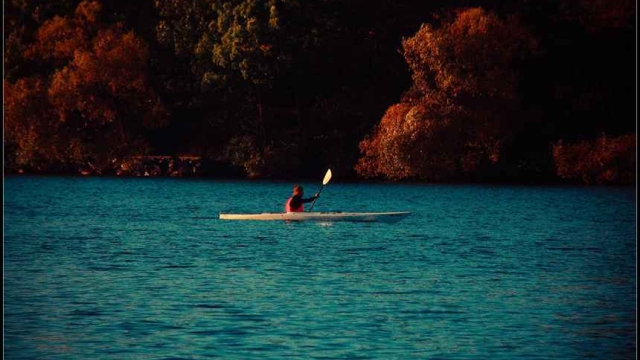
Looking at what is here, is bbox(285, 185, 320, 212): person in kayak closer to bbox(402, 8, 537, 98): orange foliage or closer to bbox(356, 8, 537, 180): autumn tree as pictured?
bbox(356, 8, 537, 180): autumn tree

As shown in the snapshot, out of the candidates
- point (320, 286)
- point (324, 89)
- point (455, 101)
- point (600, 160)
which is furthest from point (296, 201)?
A: point (324, 89)

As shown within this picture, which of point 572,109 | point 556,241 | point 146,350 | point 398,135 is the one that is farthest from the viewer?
point 572,109

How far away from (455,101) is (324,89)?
1282 cm

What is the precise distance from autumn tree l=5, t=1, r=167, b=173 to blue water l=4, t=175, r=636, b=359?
28.2 meters

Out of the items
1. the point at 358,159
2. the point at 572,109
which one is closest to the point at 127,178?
the point at 358,159

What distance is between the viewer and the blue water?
18.7 m

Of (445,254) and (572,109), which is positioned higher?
(572,109)

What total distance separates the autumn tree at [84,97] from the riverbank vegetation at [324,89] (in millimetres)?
89

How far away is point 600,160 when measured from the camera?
68.6 meters

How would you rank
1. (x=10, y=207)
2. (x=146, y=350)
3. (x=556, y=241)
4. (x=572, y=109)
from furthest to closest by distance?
1. (x=572, y=109)
2. (x=10, y=207)
3. (x=556, y=241)
4. (x=146, y=350)

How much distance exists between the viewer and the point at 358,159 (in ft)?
248

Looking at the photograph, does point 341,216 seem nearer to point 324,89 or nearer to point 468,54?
point 468,54

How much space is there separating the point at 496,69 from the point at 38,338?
51.9 m

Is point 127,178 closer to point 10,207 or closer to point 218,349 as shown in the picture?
point 10,207
